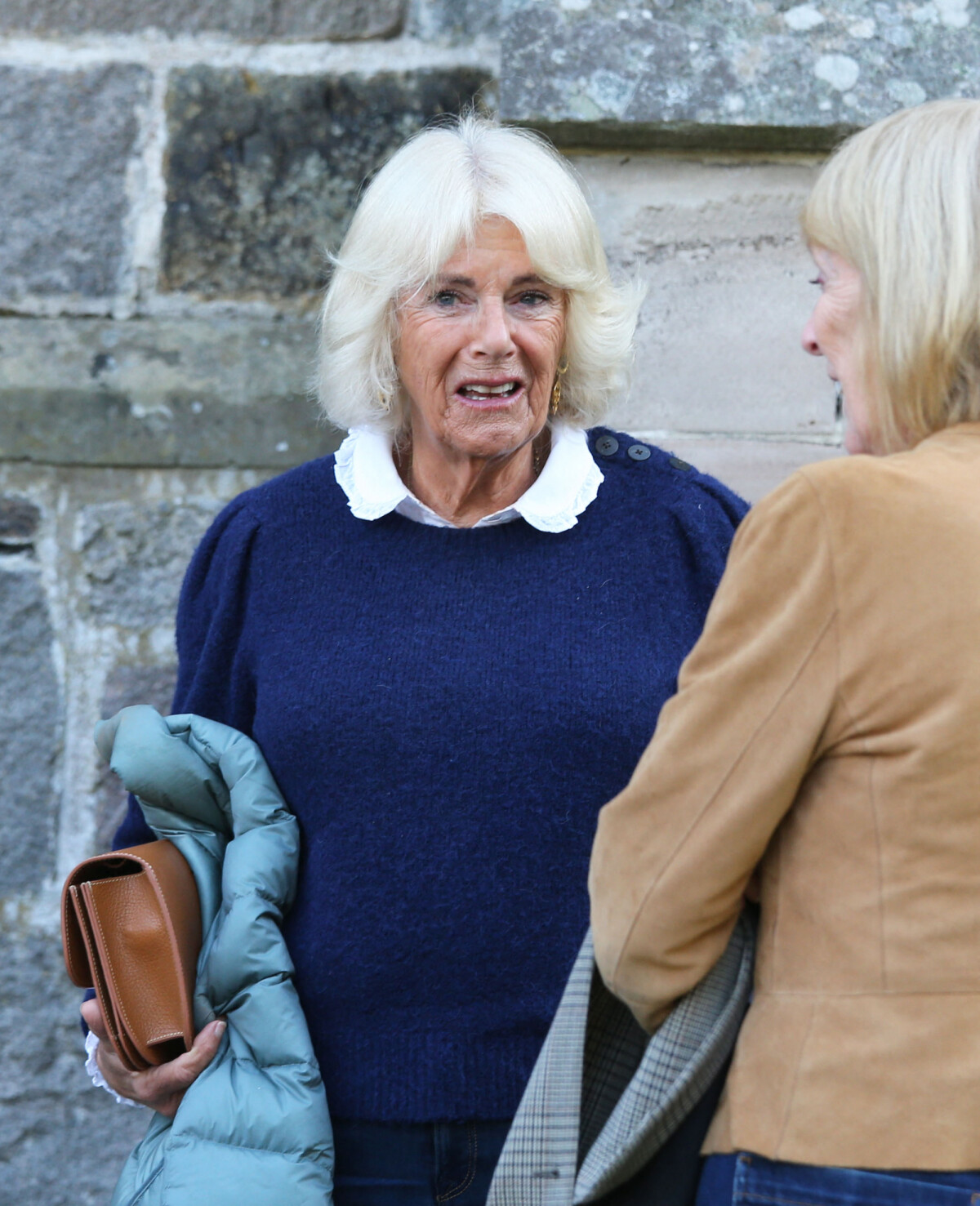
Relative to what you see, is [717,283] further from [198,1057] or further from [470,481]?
[198,1057]

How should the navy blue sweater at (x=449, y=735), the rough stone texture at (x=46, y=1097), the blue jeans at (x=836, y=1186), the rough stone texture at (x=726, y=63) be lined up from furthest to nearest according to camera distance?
the rough stone texture at (x=46, y=1097), the rough stone texture at (x=726, y=63), the navy blue sweater at (x=449, y=735), the blue jeans at (x=836, y=1186)

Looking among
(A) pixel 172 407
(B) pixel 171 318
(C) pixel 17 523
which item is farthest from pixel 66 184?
(C) pixel 17 523

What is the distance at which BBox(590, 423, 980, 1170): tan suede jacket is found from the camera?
1.04m

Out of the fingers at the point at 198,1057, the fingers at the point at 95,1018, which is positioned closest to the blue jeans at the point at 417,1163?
the fingers at the point at 198,1057

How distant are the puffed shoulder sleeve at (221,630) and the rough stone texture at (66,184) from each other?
681 mm

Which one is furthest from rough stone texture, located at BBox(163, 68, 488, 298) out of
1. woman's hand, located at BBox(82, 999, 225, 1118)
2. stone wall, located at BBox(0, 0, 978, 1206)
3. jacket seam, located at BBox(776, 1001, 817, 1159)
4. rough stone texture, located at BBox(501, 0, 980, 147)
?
jacket seam, located at BBox(776, 1001, 817, 1159)

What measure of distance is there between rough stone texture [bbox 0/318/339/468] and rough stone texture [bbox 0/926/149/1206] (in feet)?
2.67

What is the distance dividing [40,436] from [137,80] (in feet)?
2.09

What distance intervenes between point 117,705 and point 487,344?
952 millimetres

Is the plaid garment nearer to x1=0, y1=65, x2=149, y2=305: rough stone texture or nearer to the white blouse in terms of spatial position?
the white blouse

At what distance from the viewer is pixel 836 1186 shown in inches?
41.6

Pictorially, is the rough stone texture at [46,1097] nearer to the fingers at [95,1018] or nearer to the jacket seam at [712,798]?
the fingers at [95,1018]

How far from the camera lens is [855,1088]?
1.06 metres

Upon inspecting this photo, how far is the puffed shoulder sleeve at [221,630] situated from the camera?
191cm
